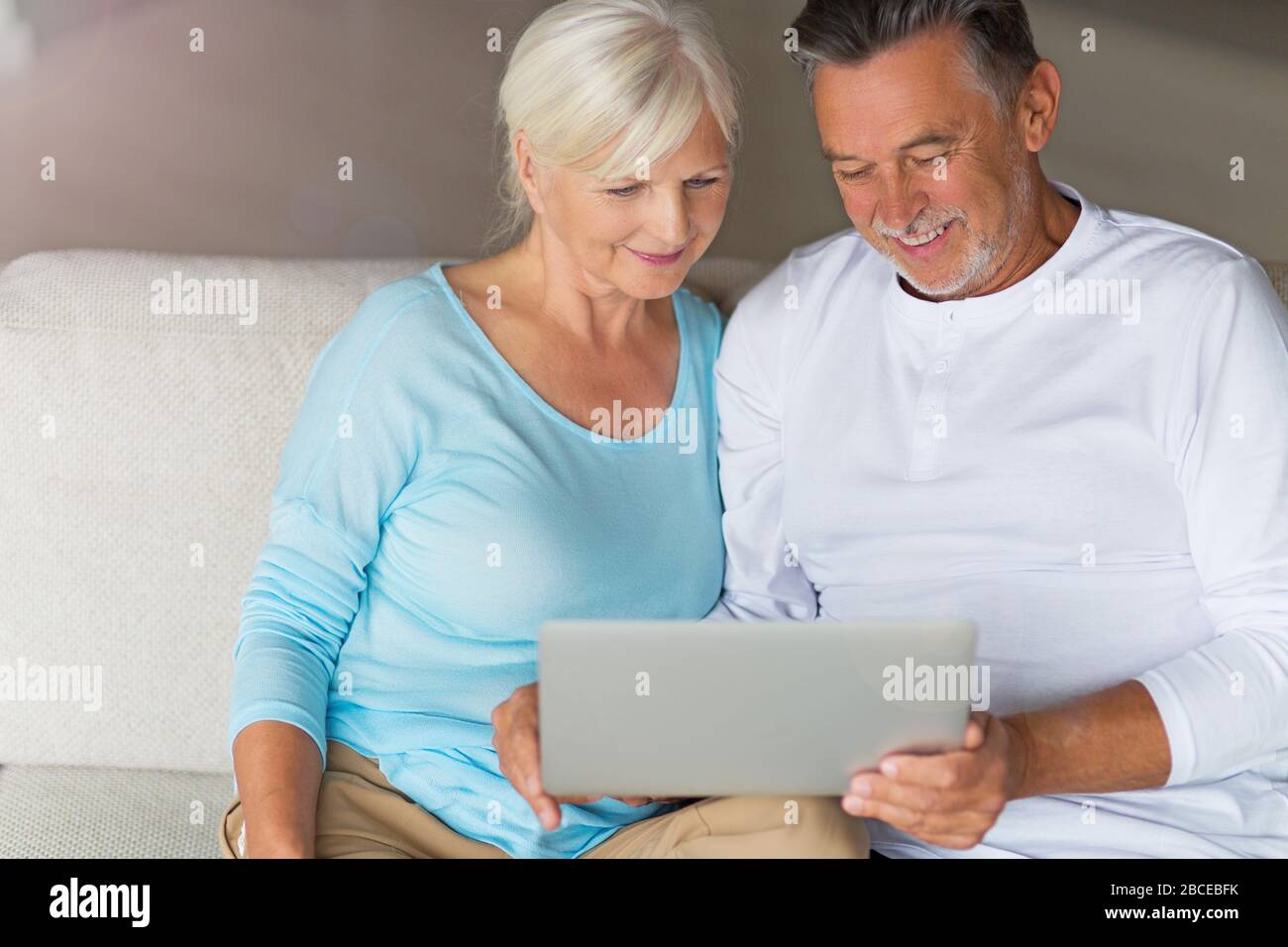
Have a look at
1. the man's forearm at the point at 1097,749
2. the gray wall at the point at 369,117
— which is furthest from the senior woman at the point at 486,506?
the gray wall at the point at 369,117

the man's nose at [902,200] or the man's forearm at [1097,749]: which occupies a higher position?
the man's nose at [902,200]

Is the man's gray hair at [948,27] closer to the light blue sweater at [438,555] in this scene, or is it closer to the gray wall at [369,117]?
the light blue sweater at [438,555]

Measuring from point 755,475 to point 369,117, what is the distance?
1.35 metres

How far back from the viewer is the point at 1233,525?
1268 millimetres

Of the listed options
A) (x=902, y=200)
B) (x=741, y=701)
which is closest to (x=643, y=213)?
(x=902, y=200)

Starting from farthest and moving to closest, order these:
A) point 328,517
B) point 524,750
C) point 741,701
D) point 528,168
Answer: point 528,168 → point 328,517 → point 524,750 → point 741,701

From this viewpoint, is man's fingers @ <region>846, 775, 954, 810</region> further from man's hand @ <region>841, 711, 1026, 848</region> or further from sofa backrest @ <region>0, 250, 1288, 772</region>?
sofa backrest @ <region>0, 250, 1288, 772</region>

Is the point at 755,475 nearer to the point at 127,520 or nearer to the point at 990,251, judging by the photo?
the point at 990,251

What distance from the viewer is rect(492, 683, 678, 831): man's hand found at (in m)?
1.18

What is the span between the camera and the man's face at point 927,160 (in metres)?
1.37

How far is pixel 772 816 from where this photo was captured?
118 cm

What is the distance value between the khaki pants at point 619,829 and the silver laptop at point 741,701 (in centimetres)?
9

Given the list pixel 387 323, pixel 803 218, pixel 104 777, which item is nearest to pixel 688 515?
pixel 387 323

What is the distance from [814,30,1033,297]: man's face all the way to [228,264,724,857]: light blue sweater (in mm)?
400
